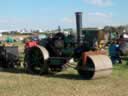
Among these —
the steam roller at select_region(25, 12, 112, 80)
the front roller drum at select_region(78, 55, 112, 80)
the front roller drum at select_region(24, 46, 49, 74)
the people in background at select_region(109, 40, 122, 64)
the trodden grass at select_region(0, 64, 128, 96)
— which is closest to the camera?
the trodden grass at select_region(0, 64, 128, 96)

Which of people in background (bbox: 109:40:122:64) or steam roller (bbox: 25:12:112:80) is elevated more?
steam roller (bbox: 25:12:112:80)

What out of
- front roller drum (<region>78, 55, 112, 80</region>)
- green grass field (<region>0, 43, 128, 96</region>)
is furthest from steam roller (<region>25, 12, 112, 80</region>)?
green grass field (<region>0, 43, 128, 96</region>)

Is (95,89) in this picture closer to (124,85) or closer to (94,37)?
(124,85)

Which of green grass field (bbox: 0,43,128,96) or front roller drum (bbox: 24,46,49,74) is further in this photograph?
front roller drum (bbox: 24,46,49,74)

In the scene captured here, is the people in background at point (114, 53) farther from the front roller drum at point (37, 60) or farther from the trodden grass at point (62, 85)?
the front roller drum at point (37, 60)

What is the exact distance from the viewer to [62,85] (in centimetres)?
1056

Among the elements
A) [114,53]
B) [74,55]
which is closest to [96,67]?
[74,55]

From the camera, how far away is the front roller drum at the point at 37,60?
13016 mm

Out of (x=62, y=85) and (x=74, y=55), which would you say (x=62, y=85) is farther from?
(x=74, y=55)

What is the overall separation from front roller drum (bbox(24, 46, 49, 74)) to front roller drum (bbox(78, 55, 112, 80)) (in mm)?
1508

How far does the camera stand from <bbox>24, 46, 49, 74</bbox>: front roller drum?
13016 millimetres

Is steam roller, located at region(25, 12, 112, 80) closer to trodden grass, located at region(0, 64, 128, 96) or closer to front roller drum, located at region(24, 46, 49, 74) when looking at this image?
front roller drum, located at region(24, 46, 49, 74)

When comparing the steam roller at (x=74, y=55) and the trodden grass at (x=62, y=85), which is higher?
the steam roller at (x=74, y=55)

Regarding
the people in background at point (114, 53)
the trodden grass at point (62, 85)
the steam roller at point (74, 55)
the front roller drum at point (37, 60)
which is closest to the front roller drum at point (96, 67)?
the steam roller at point (74, 55)
